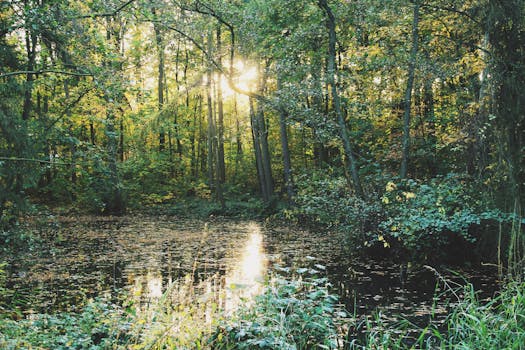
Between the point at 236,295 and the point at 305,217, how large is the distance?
8.31 metres

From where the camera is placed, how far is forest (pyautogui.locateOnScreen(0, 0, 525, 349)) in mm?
3818

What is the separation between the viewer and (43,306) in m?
5.45

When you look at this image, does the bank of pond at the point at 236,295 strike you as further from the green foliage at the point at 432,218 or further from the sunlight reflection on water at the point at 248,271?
the green foliage at the point at 432,218

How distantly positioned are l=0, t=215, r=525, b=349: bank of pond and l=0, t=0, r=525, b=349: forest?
37 millimetres

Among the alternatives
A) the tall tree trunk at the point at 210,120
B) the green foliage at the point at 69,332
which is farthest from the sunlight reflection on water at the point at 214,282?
the tall tree trunk at the point at 210,120

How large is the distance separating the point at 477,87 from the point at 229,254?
648 cm

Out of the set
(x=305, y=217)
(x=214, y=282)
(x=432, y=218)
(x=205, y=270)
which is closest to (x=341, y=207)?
(x=432, y=218)

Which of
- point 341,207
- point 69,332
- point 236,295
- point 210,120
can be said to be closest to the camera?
point 69,332

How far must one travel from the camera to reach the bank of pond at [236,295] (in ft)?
11.2

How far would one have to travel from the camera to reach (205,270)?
775 centimetres

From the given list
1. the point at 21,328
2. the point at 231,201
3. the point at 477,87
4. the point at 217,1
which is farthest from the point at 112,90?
the point at 231,201

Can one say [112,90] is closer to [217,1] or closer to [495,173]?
[495,173]

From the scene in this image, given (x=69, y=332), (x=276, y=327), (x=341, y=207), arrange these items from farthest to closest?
Answer: (x=341, y=207) < (x=69, y=332) < (x=276, y=327)

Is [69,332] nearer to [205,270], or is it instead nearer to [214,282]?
[214,282]
